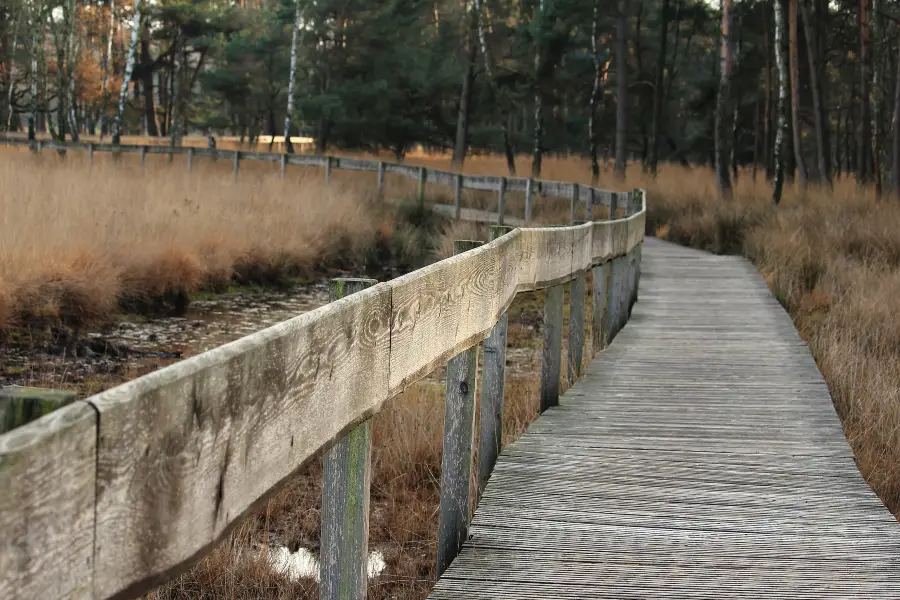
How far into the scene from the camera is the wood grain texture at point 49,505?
3.95 feet

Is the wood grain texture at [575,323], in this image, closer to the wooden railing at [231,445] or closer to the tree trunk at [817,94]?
the wooden railing at [231,445]

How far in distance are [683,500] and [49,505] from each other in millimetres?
3255

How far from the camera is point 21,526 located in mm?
1226

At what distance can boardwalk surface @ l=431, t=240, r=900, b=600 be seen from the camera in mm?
3375

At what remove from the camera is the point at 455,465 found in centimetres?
353

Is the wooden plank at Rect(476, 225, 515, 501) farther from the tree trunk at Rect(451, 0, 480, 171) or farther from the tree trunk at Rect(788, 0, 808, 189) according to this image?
the tree trunk at Rect(451, 0, 480, 171)

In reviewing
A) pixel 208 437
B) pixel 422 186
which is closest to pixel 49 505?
pixel 208 437

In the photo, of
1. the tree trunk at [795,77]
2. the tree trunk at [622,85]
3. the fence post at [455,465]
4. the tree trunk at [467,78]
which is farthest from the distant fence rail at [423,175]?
the fence post at [455,465]

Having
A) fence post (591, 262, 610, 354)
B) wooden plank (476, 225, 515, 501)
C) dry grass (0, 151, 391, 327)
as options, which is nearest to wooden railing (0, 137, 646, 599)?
wooden plank (476, 225, 515, 501)

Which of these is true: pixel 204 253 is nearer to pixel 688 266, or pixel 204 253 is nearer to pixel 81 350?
pixel 81 350

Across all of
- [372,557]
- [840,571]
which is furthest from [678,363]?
[840,571]

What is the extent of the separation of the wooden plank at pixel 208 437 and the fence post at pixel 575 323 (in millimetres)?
3954

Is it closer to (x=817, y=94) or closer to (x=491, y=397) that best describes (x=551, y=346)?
(x=491, y=397)

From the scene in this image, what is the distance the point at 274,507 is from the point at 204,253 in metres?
8.40
